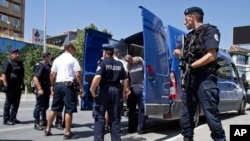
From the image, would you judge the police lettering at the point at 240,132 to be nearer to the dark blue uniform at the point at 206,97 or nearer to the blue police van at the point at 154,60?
the dark blue uniform at the point at 206,97

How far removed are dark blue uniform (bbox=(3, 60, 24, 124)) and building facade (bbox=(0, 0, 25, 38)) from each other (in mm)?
55971

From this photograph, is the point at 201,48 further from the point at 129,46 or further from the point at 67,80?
the point at 129,46

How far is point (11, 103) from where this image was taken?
8336 millimetres

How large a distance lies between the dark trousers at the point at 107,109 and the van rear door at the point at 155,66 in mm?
1088

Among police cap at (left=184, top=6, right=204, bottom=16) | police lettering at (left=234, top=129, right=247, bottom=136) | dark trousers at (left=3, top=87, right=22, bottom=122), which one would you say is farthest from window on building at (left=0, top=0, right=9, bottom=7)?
police lettering at (left=234, top=129, right=247, bottom=136)

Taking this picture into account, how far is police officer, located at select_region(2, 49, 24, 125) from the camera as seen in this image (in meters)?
8.23

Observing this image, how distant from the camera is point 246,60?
7162 centimetres

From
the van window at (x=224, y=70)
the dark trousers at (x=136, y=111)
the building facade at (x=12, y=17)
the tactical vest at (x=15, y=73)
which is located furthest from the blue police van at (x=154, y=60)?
the building facade at (x=12, y=17)

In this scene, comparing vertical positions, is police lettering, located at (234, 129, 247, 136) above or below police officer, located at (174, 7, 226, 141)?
below

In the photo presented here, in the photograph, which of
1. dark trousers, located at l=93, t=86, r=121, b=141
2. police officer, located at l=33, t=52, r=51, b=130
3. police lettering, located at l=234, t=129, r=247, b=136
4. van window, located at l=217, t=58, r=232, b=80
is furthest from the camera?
van window, located at l=217, t=58, r=232, b=80

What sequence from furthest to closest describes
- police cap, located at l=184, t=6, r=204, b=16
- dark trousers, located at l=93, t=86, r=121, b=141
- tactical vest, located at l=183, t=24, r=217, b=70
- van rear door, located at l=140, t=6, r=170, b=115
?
van rear door, located at l=140, t=6, r=170, b=115, dark trousers, located at l=93, t=86, r=121, b=141, police cap, located at l=184, t=6, r=204, b=16, tactical vest, located at l=183, t=24, r=217, b=70

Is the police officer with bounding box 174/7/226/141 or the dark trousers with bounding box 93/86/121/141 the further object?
the dark trousers with bounding box 93/86/121/141

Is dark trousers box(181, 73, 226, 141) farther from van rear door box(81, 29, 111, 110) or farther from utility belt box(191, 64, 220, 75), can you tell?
van rear door box(81, 29, 111, 110)

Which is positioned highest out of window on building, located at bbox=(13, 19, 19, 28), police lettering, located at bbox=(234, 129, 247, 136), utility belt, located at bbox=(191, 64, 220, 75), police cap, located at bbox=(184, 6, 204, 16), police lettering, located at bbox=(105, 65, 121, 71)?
window on building, located at bbox=(13, 19, 19, 28)
